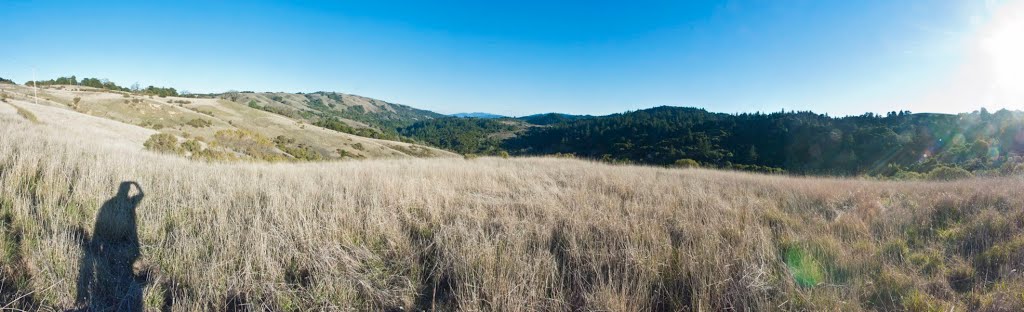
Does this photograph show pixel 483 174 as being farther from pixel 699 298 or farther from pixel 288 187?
pixel 699 298

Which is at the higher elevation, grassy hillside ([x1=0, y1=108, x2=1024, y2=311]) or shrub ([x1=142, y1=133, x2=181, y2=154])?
grassy hillside ([x1=0, y1=108, x2=1024, y2=311])

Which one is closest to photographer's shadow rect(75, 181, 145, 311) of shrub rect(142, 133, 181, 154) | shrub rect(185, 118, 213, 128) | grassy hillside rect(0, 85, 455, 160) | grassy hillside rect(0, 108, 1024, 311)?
grassy hillside rect(0, 108, 1024, 311)

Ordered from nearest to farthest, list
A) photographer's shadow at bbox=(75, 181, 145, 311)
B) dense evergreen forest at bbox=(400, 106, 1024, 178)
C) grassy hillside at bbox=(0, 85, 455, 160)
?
photographer's shadow at bbox=(75, 181, 145, 311), dense evergreen forest at bbox=(400, 106, 1024, 178), grassy hillside at bbox=(0, 85, 455, 160)

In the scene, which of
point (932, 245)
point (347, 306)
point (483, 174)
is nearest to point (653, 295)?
point (347, 306)

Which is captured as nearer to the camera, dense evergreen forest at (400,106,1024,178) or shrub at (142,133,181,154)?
shrub at (142,133,181,154)

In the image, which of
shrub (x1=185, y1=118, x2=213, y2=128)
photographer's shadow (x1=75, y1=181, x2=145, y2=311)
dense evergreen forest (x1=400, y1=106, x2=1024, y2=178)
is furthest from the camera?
shrub (x1=185, y1=118, x2=213, y2=128)

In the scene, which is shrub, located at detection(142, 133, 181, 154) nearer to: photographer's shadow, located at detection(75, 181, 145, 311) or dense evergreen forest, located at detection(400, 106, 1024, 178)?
photographer's shadow, located at detection(75, 181, 145, 311)

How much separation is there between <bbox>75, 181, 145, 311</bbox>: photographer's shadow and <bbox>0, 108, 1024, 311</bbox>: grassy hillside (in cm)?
2

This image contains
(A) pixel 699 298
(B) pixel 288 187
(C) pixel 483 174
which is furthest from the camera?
(C) pixel 483 174

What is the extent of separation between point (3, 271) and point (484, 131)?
7332 inches

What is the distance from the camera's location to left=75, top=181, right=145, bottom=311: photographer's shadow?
2.44 metres

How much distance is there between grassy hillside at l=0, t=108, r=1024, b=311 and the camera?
2.54 metres

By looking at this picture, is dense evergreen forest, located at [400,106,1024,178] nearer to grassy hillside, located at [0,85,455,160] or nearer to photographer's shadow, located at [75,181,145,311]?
photographer's shadow, located at [75,181,145,311]

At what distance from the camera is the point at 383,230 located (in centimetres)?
379
